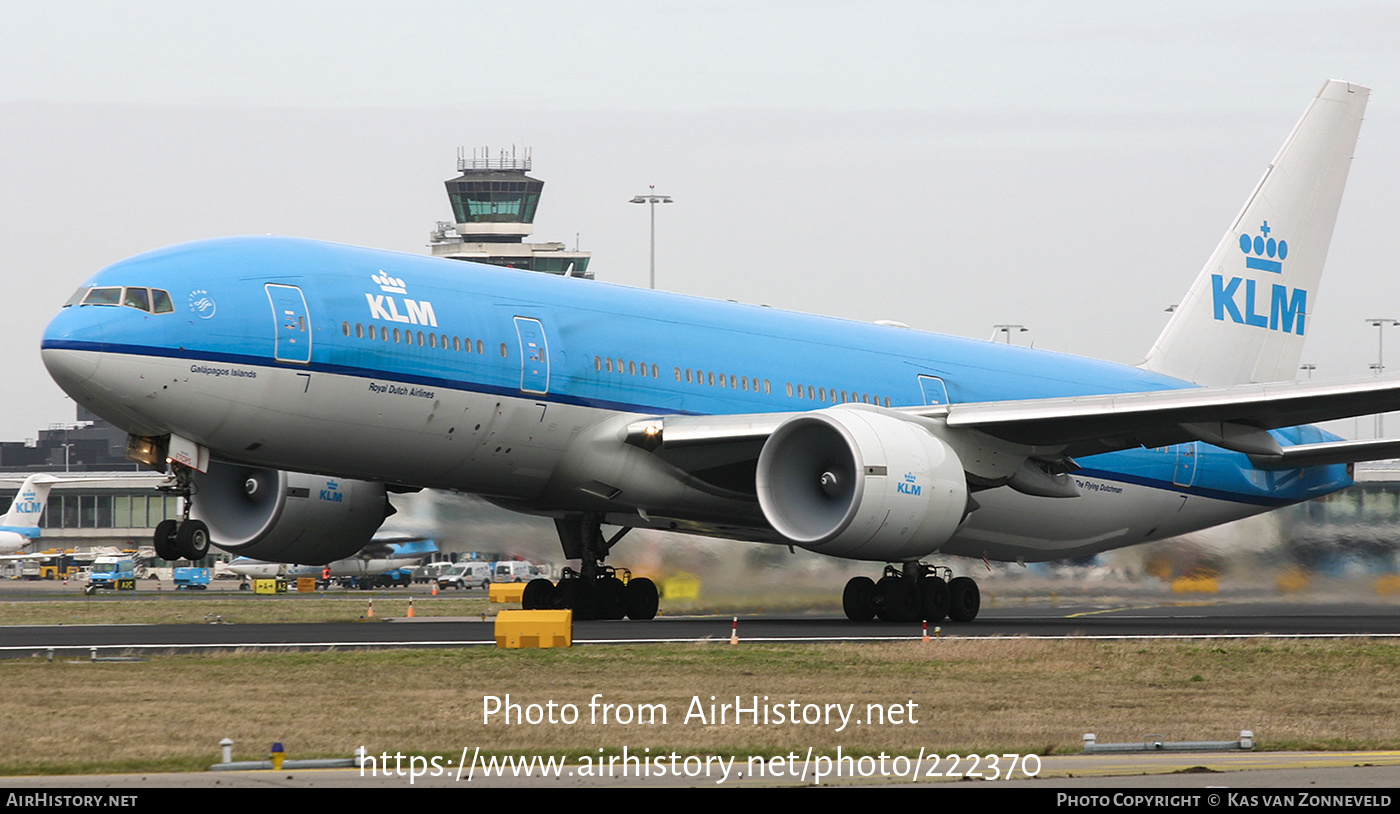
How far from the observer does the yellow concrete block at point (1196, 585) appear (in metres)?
31.6

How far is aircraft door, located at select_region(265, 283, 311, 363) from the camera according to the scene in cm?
2117

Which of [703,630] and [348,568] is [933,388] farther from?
[348,568]

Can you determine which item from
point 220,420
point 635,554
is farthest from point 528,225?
point 220,420

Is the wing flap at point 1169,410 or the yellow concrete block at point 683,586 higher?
the wing flap at point 1169,410

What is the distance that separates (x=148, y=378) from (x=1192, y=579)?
20.2 metres

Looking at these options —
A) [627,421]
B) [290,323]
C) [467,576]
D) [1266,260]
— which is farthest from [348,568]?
[290,323]

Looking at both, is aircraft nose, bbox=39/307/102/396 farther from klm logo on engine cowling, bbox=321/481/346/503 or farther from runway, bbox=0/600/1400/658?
klm logo on engine cowling, bbox=321/481/346/503

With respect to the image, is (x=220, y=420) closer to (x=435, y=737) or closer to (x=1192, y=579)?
(x=435, y=737)

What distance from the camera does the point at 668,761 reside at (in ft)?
34.3

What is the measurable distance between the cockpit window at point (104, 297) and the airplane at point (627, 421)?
1.1 inches

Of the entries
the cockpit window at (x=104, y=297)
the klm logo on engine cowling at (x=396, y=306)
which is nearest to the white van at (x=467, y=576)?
the klm logo on engine cowling at (x=396, y=306)

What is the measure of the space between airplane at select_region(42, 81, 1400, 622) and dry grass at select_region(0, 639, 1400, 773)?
373 centimetres

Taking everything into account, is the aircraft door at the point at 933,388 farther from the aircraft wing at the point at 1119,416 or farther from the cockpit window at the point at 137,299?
the cockpit window at the point at 137,299

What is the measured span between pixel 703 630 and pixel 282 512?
7.15 m
